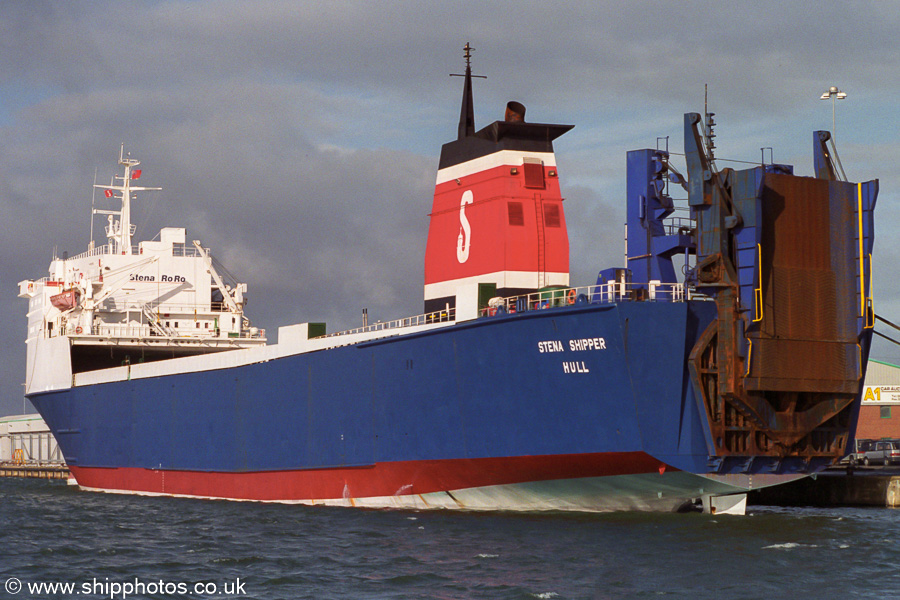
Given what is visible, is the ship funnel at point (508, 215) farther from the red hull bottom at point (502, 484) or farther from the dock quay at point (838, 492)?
the dock quay at point (838, 492)

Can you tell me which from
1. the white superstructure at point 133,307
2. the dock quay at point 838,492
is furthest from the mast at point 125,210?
the dock quay at point 838,492

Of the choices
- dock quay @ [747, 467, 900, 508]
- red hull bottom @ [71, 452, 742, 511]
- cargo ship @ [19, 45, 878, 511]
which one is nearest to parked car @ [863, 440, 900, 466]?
dock quay @ [747, 467, 900, 508]

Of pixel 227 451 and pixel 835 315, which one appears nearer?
pixel 835 315

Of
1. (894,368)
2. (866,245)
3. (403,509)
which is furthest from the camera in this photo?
(894,368)

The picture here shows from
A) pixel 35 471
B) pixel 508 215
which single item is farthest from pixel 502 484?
pixel 35 471

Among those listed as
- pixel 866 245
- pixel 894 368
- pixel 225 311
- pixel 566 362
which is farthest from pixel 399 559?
pixel 894 368

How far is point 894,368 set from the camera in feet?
190

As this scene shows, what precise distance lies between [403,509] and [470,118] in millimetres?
10554

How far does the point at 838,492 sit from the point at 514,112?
1337 centimetres

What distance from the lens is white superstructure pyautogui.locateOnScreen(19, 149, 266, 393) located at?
38.1 m

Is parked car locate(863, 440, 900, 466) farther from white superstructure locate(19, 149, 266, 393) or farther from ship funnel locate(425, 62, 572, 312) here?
white superstructure locate(19, 149, 266, 393)

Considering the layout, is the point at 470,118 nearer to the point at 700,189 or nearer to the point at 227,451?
the point at 700,189

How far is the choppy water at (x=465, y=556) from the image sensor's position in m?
16.7

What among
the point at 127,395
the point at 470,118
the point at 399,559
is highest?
the point at 470,118
